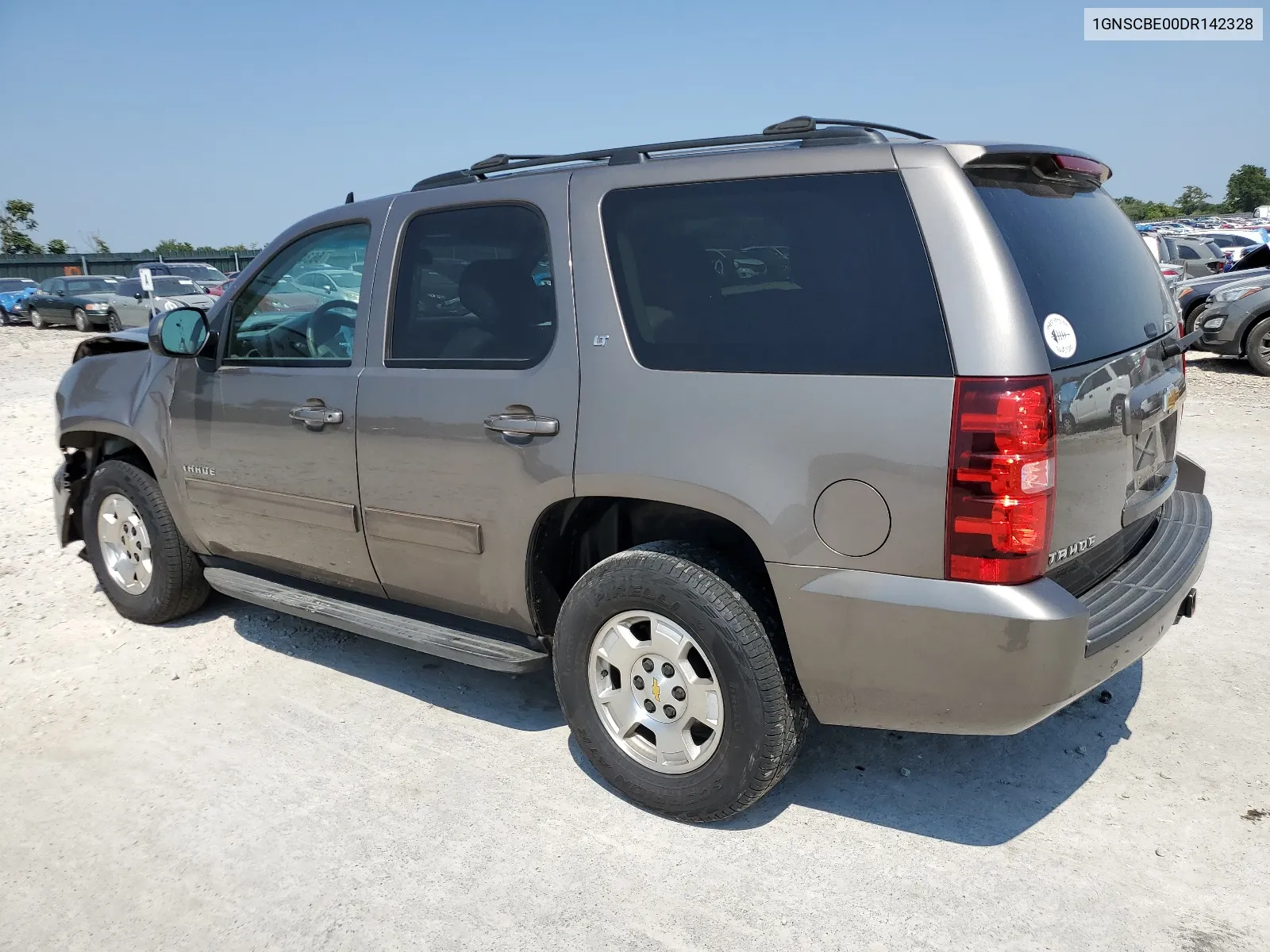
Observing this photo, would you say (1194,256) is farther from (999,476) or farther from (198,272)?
(198,272)

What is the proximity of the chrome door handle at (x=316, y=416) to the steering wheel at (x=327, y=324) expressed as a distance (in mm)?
226

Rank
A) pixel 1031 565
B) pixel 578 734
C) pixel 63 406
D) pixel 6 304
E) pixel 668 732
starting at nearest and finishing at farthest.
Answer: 1. pixel 1031 565
2. pixel 668 732
3. pixel 578 734
4. pixel 63 406
5. pixel 6 304

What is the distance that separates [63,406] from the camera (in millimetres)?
5020

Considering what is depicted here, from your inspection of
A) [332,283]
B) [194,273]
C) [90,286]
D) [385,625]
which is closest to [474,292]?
[332,283]

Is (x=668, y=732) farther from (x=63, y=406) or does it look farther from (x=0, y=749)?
(x=63, y=406)

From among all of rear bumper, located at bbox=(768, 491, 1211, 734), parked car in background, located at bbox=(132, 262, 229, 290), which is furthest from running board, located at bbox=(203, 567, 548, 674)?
parked car in background, located at bbox=(132, 262, 229, 290)

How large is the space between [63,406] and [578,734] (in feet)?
11.6

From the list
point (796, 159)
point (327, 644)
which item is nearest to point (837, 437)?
point (796, 159)

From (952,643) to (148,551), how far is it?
3.95 meters

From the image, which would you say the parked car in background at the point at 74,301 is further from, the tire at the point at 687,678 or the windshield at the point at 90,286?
the tire at the point at 687,678

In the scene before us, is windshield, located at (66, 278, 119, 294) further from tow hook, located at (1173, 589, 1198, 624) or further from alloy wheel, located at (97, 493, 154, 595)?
tow hook, located at (1173, 589, 1198, 624)

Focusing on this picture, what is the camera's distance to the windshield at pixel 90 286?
1035 inches

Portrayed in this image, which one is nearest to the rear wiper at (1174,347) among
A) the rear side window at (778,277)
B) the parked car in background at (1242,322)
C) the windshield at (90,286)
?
the rear side window at (778,277)

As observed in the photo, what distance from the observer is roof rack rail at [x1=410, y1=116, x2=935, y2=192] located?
288 centimetres
